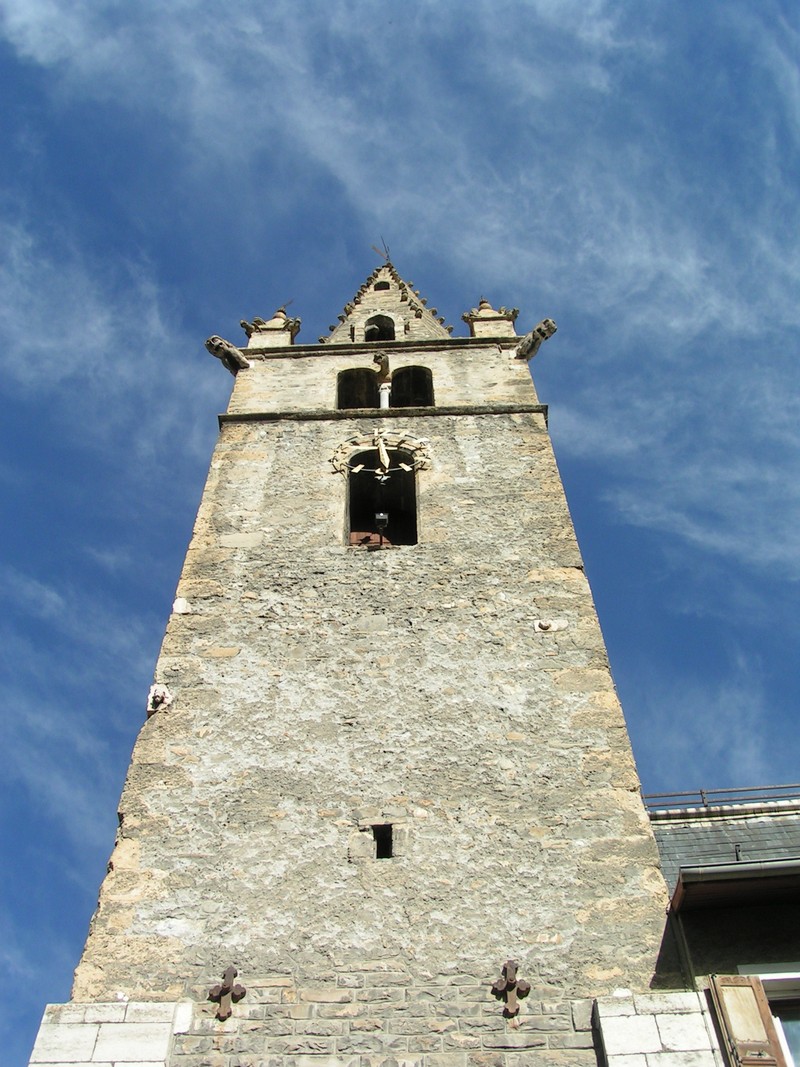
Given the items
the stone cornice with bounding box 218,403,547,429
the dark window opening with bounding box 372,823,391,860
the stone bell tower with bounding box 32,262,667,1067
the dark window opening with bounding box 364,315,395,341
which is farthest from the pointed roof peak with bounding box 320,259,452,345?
the dark window opening with bounding box 372,823,391,860

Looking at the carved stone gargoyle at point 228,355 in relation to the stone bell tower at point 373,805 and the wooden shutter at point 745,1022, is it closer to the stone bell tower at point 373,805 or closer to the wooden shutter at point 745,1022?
the stone bell tower at point 373,805

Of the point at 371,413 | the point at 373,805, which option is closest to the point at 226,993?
the point at 373,805

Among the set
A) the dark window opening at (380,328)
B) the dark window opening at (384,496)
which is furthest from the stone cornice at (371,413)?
the dark window opening at (380,328)

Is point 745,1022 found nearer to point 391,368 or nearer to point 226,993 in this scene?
point 226,993

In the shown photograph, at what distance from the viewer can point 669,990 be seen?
591 centimetres

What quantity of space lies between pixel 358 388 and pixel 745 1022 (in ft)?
35.3

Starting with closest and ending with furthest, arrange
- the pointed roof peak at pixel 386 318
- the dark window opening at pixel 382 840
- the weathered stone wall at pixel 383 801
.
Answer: the weathered stone wall at pixel 383 801 < the dark window opening at pixel 382 840 < the pointed roof peak at pixel 386 318

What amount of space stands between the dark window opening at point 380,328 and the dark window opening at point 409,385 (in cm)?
242

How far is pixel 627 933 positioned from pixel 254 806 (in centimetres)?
267

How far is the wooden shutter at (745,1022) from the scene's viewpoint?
5449 millimetres

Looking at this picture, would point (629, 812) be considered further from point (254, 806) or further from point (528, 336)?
point (528, 336)

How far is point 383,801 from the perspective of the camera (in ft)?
23.3

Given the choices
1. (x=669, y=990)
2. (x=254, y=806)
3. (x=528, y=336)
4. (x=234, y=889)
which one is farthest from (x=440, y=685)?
(x=528, y=336)

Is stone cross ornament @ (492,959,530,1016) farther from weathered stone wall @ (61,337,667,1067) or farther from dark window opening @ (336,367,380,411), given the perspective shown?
dark window opening @ (336,367,380,411)
